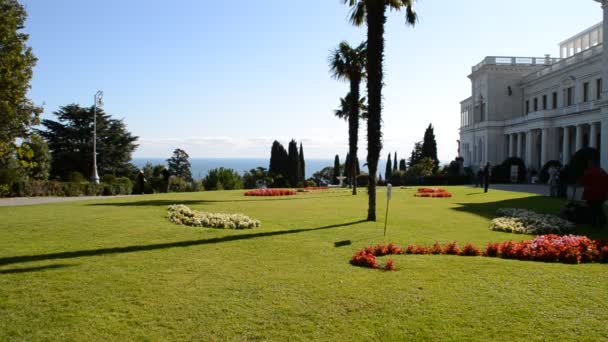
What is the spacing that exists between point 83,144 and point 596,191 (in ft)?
175

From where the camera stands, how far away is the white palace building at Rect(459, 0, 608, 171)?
4400 centimetres

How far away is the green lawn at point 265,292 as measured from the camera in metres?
5.60

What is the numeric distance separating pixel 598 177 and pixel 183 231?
39.4 ft

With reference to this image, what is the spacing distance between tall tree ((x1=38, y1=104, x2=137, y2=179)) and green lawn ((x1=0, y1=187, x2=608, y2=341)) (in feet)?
154

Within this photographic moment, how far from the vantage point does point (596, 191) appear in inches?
564

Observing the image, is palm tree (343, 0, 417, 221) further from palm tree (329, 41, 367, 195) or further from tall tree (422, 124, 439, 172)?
tall tree (422, 124, 439, 172)

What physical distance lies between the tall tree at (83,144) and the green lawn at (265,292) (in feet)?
154

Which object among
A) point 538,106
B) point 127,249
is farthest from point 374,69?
point 538,106

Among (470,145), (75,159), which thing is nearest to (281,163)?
(75,159)

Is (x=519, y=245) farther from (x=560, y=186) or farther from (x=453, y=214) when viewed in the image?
(x=560, y=186)

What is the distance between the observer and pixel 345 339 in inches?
213

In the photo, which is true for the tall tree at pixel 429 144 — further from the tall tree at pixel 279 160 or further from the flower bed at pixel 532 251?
the flower bed at pixel 532 251

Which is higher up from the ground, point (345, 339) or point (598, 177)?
point (598, 177)

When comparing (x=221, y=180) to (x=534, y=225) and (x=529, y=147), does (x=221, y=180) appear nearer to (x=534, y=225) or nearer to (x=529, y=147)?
(x=534, y=225)
